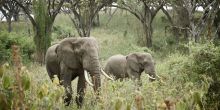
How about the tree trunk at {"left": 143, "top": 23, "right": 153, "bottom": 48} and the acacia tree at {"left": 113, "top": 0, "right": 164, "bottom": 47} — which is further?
the tree trunk at {"left": 143, "top": 23, "right": 153, "bottom": 48}

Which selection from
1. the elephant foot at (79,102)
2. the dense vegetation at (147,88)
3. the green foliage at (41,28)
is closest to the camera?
the dense vegetation at (147,88)

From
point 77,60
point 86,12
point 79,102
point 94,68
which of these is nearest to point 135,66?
point 77,60

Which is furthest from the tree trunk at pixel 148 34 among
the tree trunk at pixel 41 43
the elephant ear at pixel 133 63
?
the elephant ear at pixel 133 63

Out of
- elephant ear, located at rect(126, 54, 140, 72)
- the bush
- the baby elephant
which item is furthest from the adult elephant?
the bush

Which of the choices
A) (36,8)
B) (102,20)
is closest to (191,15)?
(36,8)

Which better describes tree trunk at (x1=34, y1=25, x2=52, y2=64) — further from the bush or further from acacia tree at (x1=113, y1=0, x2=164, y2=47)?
acacia tree at (x1=113, y1=0, x2=164, y2=47)

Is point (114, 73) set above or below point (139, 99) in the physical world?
below

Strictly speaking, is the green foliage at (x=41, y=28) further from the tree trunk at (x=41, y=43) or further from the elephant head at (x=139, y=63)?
the elephant head at (x=139, y=63)

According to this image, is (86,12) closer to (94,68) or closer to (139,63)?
(139,63)

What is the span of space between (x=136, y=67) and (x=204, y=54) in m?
6.97

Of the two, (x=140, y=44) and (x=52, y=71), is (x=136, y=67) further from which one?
(x=140, y=44)

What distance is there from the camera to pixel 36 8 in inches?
881

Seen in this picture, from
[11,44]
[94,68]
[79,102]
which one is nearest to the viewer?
[94,68]

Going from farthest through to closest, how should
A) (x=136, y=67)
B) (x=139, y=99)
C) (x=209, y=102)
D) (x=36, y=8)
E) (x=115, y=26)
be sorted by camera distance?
(x=115, y=26) → (x=36, y=8) → (x=136, y=67) → (x=209, y=102) → (x=139, y=99)
